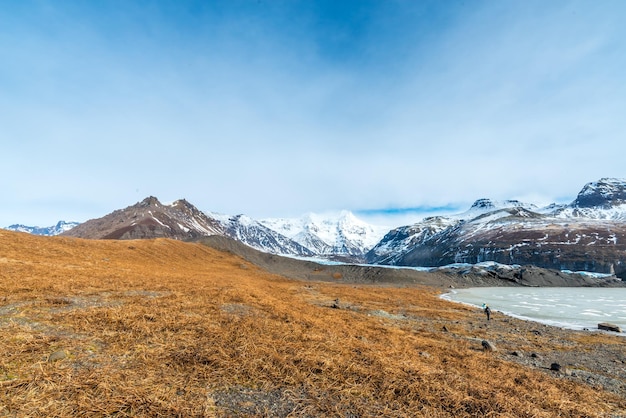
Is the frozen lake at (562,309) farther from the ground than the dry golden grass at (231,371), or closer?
closer

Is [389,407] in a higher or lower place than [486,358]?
higher

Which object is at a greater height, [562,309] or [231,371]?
[231,371]

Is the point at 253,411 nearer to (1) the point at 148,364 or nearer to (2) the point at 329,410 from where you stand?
(2) the point at 329,410

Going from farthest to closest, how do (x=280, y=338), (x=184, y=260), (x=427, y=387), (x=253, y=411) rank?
(x=184, y=260), (x=280, y=338), (x=427, y=387), (x=253, y=411)

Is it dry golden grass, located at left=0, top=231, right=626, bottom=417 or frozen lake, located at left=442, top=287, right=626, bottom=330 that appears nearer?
dry golden grass, located at left=0, top=231, right=626, bottom=417

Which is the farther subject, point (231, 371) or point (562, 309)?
point (562, 309)

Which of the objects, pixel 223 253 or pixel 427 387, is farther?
pixel 223 253

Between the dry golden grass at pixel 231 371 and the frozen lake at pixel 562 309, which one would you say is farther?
the frozen lake at pixel 562 309

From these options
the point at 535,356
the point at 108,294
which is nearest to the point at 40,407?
the point at 108,294

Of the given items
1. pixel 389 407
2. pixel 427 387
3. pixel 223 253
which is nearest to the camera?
pixel 389 407

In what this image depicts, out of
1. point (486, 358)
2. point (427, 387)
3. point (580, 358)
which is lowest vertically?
point (580, 358)

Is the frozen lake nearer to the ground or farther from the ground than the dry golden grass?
nearer to the ground

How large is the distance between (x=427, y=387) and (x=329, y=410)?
2393mm

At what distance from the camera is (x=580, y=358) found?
45.1ft
